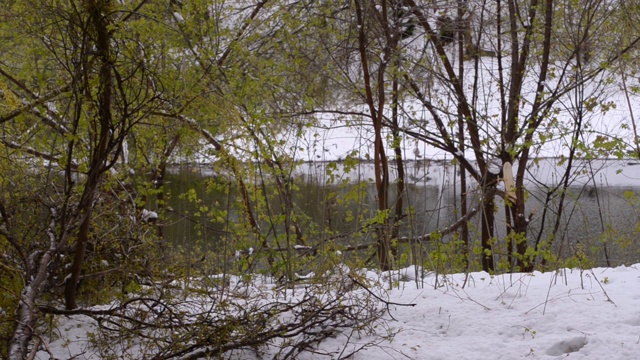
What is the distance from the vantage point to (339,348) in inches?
130

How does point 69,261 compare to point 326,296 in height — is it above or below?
above

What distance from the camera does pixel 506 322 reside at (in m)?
3.43

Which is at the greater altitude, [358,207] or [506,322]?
[358,207]

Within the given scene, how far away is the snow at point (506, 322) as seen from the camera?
315 centimetres

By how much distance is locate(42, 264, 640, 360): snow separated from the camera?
315 centimetres

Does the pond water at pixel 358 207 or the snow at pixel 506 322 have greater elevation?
the pond water at pixel 358 207

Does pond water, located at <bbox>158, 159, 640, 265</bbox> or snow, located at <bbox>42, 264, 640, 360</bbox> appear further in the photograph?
pond water, located at <bbox>158, 159, 640, 265</bbox>

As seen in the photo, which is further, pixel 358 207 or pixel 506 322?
pixel 358 207

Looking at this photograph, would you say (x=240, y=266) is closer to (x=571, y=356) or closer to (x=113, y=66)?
(x=113, y=66)

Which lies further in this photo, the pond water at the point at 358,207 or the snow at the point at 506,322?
the pond water at the point at 358,207

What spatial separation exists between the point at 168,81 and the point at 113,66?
30.0 inches

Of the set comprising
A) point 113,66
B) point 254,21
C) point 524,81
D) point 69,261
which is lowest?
point 69,261

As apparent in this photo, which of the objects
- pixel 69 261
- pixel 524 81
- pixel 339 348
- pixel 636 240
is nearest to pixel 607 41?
pixel 524 81

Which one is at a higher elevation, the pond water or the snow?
the pond water
